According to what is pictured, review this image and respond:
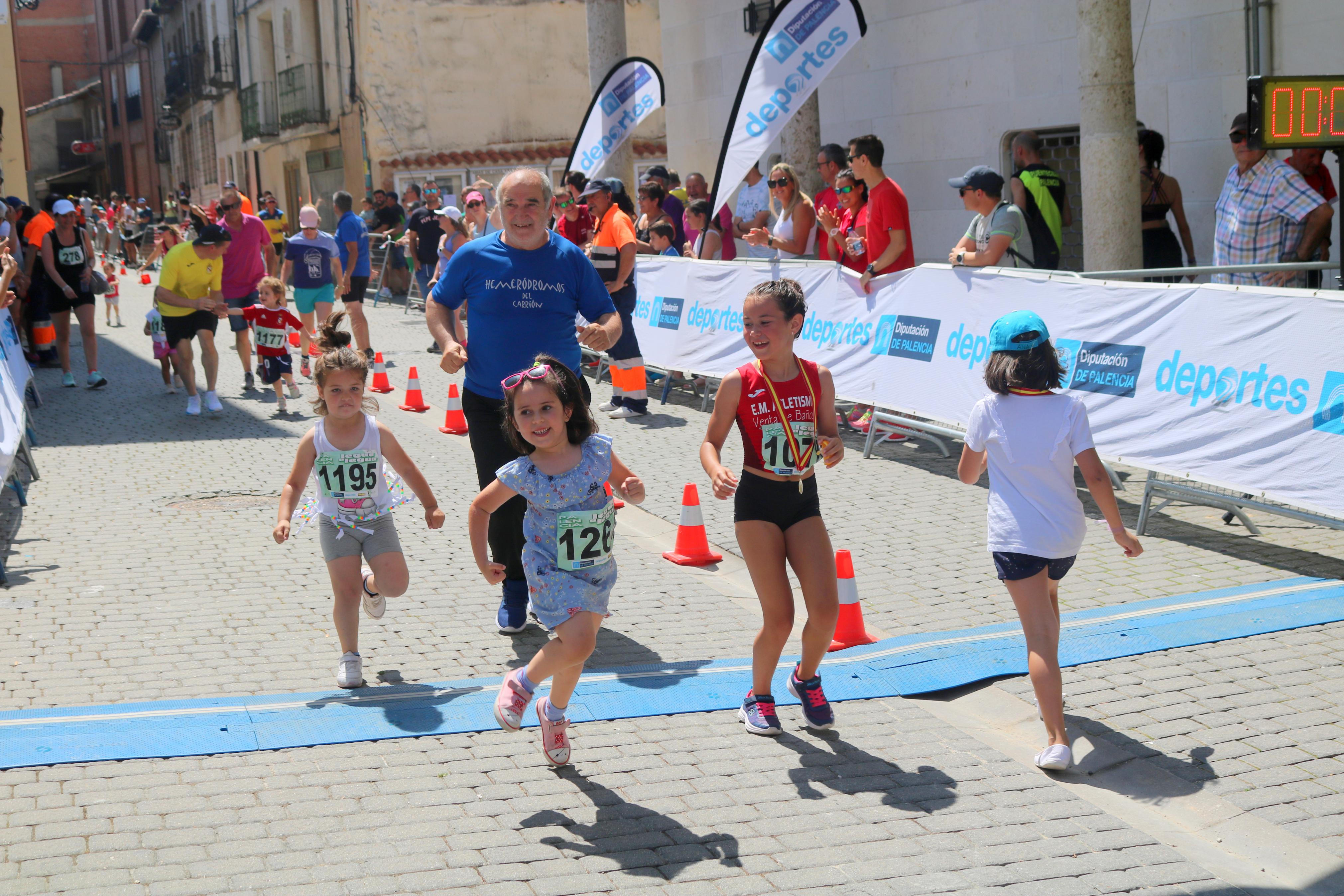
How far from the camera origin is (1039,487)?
475 cm

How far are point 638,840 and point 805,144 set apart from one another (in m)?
13.3

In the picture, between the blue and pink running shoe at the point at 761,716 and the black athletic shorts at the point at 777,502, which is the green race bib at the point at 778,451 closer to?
the black athletic shorts at the point at 777,502

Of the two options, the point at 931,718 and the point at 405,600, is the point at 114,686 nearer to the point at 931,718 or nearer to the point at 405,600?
the point at 405,600

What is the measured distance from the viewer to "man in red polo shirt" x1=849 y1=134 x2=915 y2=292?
10.5m

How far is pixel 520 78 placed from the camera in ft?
117

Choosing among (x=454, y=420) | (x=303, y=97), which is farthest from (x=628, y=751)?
(x=303, y=97)

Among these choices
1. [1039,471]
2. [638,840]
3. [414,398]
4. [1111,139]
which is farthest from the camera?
[414,398]

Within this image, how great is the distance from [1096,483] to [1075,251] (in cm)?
1091

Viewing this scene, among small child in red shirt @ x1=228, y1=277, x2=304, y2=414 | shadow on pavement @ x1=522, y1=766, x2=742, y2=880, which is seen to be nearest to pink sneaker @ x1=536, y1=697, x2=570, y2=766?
shadow on pavement @ x1=522, y1=766, x2=742, y2=880

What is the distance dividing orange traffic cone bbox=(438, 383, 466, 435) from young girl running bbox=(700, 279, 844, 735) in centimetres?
712

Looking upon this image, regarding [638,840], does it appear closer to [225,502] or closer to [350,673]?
[350,673]

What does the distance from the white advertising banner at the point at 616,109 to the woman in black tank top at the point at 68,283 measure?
6.04m

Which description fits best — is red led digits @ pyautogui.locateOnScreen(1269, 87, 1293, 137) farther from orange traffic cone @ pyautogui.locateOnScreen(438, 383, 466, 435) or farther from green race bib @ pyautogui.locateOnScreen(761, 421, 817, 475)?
orange traffic cone @ pyautogui.locateOnScreen(438, 383, 466, 435)

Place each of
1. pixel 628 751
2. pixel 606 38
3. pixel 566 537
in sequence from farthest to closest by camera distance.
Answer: pixel 606 38 → pixel 628 751 → pixel 566 537
